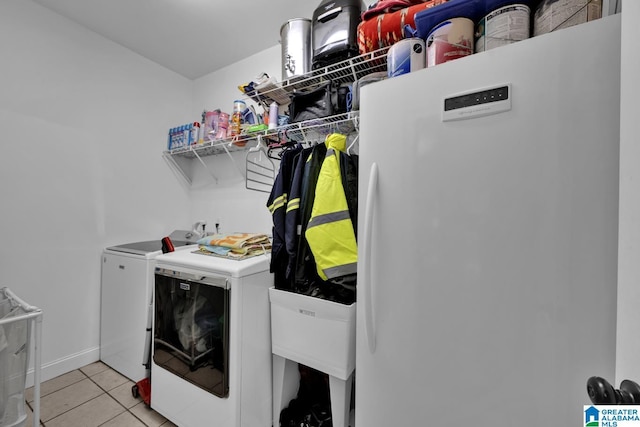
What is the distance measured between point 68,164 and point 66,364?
1.55m

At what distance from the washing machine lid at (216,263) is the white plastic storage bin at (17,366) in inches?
21.2

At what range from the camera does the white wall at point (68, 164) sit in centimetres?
174

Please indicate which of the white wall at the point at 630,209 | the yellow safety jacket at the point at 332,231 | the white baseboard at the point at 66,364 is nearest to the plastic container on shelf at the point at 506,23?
the white wall at the point at 630,209

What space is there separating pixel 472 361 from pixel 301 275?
2.75 ft

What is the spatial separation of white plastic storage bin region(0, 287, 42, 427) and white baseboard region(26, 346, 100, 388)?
1.01 metres

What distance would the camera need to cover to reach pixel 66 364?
1943 millimetres

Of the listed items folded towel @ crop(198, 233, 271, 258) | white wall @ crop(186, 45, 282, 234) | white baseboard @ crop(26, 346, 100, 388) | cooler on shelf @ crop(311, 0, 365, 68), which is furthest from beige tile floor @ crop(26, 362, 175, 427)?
cooler on shelf @ crop(311, 0, 365, 68)

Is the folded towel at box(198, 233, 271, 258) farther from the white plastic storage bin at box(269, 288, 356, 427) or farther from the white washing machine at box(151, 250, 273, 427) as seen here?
the white plastic storage bin at box(269, 288, 356, 427)

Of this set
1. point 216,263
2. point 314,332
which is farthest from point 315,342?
point 216,263

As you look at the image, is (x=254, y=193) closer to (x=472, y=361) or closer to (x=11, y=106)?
(x=11, y=106)

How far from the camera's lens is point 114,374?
1964 mm

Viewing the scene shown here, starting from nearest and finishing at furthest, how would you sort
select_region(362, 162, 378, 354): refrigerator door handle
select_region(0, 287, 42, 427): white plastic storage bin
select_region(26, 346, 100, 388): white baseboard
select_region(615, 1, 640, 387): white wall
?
select_region(615, 1, 640, 387): white wall < select_region(362, 162, 378, 354): refrigerator door handle < select_region(0, 287, 42, 427): white plastic storage bin < select_region(26, 346, 100, 388): white baseboard

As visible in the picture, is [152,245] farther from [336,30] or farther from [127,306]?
[336,30]

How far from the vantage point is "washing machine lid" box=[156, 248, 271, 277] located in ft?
4.20
